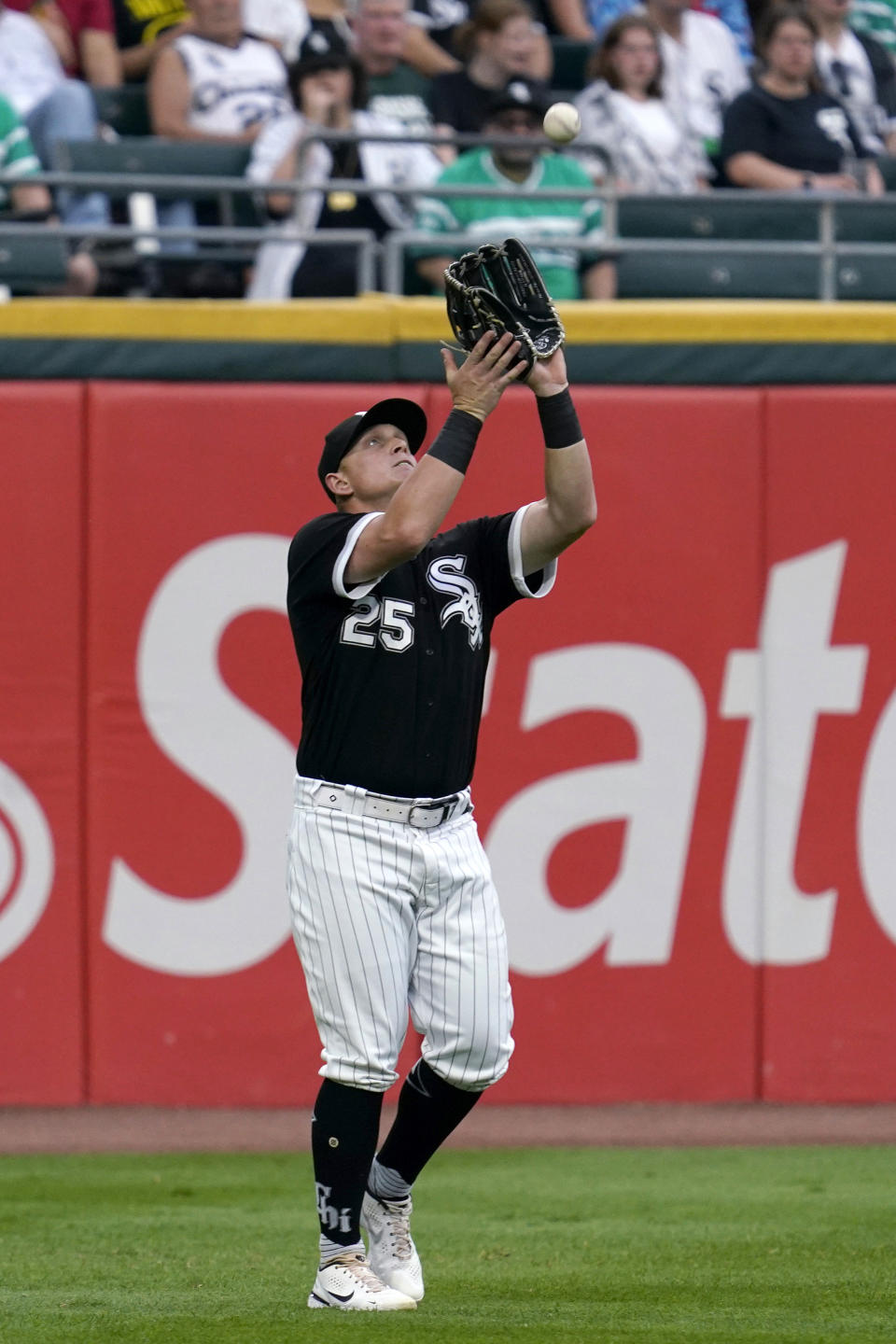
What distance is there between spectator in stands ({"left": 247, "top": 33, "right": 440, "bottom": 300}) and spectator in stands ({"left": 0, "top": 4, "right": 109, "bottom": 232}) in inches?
29.0

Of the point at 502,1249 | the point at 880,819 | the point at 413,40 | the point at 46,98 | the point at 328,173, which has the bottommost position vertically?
the point at 502,1249

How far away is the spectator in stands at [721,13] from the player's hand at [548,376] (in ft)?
23.1

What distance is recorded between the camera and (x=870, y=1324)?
3854 mm

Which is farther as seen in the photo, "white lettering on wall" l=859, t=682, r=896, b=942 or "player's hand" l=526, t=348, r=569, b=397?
"white lettering on wall" l=859, t=682, r=896, b=942

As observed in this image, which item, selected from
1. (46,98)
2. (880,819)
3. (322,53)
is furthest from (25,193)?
(880,819)

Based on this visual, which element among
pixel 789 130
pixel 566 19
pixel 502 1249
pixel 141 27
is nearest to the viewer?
pixel 502 1249

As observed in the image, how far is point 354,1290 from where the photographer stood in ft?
13.0

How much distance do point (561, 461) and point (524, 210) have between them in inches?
159

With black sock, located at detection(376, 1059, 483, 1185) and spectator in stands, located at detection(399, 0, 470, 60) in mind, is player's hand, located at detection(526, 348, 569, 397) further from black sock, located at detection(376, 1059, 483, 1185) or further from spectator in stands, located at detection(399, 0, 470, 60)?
spectator in stands, located at detection(399, 0, 470, 60)

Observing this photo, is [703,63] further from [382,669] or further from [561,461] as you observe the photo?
[382,669]

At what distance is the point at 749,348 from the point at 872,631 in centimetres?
117

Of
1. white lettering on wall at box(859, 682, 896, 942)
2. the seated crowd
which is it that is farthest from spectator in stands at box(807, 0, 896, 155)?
white lettering on wall at box(859, 682, 896, 942)

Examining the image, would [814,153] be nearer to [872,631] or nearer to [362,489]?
[872,631]

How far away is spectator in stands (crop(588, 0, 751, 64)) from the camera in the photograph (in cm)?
1055
